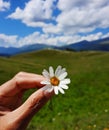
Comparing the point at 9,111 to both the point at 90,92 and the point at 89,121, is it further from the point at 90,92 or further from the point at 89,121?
the point at 90,92

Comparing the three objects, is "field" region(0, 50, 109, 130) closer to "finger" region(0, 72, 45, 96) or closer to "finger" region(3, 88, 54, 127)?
"finger" region(0, 72, 45, 96)

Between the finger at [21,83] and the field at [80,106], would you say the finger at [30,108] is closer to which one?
the finger at [21,83]

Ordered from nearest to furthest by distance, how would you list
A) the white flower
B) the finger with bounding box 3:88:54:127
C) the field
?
the white flower < the finger with bounding box 3:88:54:127 < the field

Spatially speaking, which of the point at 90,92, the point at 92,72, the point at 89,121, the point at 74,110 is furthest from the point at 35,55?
the point at 89,121

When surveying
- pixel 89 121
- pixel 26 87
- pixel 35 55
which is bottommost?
pixel 35 55

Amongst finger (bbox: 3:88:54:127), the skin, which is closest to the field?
the skin

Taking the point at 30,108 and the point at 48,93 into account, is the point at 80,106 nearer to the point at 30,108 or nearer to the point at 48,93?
the point at 30,108

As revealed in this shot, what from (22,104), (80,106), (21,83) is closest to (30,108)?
(22,104)
